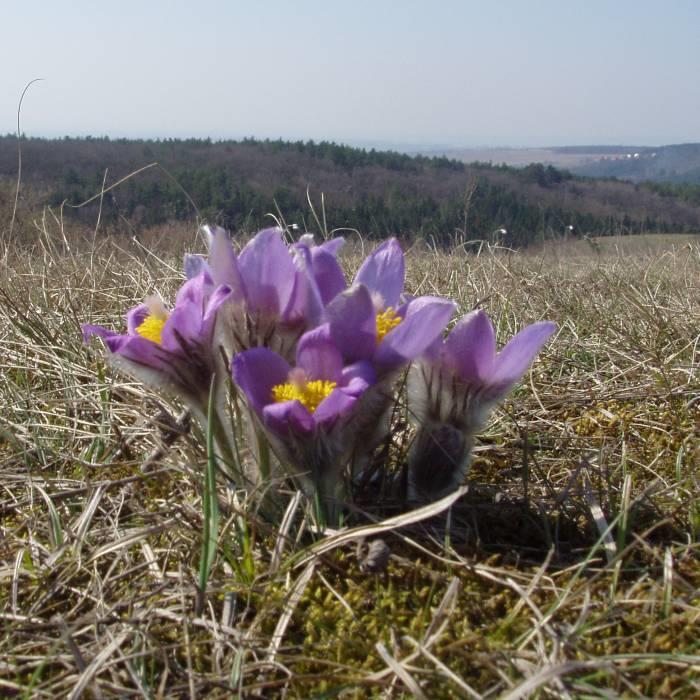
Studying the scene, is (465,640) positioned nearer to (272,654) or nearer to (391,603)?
(391,603)

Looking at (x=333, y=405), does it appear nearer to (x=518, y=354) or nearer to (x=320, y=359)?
(x=320, y=359)

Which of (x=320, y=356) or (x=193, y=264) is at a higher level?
(x=193, y=264)

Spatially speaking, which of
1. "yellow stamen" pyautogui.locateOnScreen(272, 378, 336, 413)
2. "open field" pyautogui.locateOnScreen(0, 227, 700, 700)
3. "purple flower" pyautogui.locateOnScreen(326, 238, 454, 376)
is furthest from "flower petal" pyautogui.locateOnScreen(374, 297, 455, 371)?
"open field" pyautogui.locateOnScreen(0, 227, 700, 700)

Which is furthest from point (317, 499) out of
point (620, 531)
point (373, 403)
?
point (620, 531)

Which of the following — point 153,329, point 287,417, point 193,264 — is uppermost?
point 193,264

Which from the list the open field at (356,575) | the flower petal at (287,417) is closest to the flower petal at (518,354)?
the open field at (356,575)

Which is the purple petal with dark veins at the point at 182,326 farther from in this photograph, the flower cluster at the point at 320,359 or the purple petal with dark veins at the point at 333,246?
the purple petal with dark veins at the point at 333,246

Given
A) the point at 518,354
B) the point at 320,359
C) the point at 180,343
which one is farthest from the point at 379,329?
the point at 180,343
